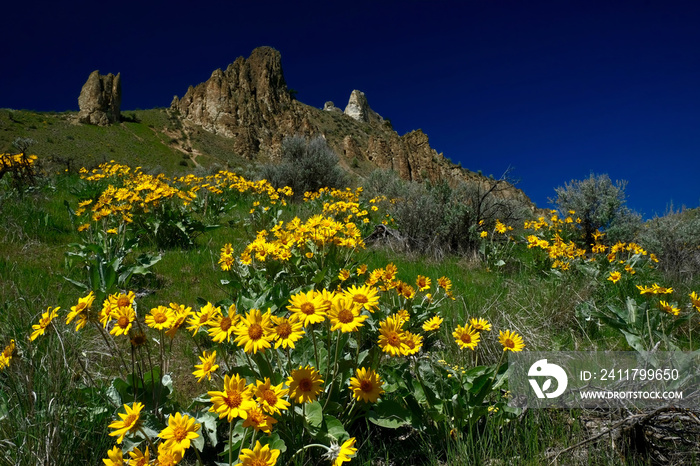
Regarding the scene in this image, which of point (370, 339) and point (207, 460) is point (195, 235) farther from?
point (207, 460)

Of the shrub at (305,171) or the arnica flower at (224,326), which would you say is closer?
the arnica flower at (224,326)

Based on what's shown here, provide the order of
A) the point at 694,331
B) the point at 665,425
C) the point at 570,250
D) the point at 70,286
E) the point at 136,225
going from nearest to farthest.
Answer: the point at 665,425, the point at 694,331, the point at 70,286, the point at 570,250, the point at 136,225

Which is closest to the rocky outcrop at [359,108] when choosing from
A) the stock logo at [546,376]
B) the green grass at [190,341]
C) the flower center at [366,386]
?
the green grass at [190,341]

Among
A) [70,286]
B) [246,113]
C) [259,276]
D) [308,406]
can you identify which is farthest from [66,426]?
[246,113]

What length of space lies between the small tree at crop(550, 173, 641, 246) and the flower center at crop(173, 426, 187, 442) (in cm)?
916

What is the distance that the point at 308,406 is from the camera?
1.41m

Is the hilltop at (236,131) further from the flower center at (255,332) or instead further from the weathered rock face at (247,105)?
the flower center at (255,332)

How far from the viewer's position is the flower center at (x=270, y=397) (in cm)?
106

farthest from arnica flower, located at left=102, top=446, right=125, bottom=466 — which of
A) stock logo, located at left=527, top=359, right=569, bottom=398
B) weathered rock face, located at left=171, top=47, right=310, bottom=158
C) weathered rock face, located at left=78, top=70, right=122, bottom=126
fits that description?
weathered rock face, located at left=78, top=70, right=122, bottom=126

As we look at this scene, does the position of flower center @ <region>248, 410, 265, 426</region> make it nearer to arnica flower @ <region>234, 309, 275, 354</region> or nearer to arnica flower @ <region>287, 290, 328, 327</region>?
arnica flower @ <region>234, 309, 275, 354</region>

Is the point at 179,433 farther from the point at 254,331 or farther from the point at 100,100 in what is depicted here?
the point at 100,100

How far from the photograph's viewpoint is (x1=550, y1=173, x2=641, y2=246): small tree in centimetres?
796

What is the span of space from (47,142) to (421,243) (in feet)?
136

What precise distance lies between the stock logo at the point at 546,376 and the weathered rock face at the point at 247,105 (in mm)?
51440
